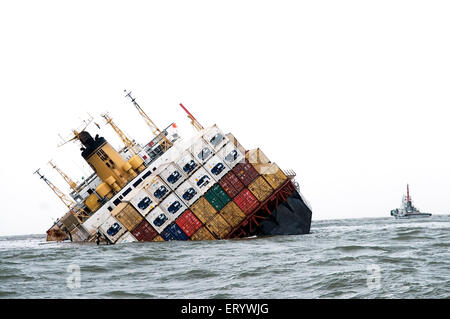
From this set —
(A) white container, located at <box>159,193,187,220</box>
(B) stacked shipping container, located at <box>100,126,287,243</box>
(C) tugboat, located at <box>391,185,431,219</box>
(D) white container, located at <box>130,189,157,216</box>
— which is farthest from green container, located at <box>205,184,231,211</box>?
(C) tugboat, located at <box>391,185,431,219</box>

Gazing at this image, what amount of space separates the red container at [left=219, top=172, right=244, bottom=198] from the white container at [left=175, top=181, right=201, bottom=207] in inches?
89.0

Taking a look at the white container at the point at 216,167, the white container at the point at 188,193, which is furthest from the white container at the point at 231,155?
the white container at the point at 188,193

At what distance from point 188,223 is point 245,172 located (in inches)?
256

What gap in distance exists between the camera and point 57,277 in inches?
929

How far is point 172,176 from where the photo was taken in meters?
48.5

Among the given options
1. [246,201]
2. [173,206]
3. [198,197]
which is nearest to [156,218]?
[173,206]

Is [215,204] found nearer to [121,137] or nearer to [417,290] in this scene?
[121,137]

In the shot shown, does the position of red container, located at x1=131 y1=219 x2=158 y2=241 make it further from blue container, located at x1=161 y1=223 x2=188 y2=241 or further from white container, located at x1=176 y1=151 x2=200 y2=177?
white container, located at x1=176 y1=151 x2=200 y2=177

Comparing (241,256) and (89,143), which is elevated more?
(89,143)

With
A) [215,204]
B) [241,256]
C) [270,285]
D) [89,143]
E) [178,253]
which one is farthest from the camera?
[89,143]

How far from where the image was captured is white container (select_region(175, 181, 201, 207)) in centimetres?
4822
